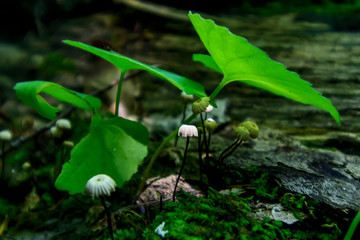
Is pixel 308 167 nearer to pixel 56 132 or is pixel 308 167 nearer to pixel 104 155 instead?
pixel 104 155

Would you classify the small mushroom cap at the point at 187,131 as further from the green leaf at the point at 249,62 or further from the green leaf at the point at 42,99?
the green leaf at the point at 42,99

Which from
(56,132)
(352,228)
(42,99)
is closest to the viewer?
(352,228)

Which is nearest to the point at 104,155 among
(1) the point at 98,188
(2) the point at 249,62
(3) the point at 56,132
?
(1) the point at 98,188

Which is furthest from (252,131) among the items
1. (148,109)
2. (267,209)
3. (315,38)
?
(315,38)

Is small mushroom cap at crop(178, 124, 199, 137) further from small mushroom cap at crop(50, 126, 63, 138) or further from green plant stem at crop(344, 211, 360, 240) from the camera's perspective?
small mushroom cap at crop(50, 126, 63, 138)

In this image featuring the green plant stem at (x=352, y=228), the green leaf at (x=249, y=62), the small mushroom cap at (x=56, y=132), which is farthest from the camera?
the small mushroom cap at (x=56, y=132)

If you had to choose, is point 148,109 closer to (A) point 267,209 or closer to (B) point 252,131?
(B) point 252,131

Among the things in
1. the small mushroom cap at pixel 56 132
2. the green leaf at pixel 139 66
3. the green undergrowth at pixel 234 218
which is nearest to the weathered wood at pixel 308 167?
the green undergrowth at pixel 234 218
